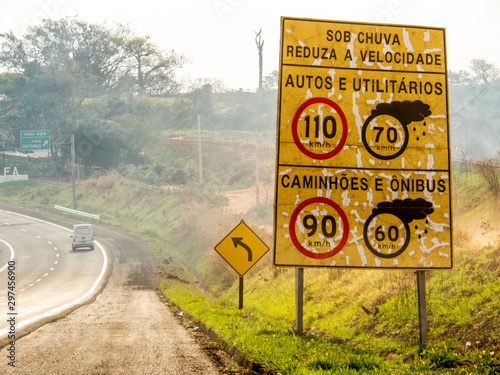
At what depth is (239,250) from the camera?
17.0m

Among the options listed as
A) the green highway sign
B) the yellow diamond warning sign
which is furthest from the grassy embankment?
the green highway sign

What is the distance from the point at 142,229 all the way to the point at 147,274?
21430mm

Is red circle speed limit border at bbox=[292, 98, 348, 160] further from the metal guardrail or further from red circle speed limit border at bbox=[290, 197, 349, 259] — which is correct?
the metal guardrail

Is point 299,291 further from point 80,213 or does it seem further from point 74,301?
point 80,213

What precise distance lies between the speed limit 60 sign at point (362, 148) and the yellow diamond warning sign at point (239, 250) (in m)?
7.73

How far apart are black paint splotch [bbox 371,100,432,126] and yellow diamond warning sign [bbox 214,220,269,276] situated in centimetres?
844

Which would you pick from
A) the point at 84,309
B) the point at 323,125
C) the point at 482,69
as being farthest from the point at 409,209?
the point at 482,69

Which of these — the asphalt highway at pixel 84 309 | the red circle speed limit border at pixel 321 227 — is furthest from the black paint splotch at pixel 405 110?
the asphalt highway at pixel 84 309

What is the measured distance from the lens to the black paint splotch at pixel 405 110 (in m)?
9.16

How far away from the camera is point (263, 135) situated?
332ft

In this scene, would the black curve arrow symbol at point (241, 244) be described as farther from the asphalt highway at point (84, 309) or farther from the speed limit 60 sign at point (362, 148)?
the speed limit 60 sign at point (362, 148)

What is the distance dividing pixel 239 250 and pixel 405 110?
8787mm

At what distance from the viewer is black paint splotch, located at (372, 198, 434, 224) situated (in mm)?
9102

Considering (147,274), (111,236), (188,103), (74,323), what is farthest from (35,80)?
(74,323)
